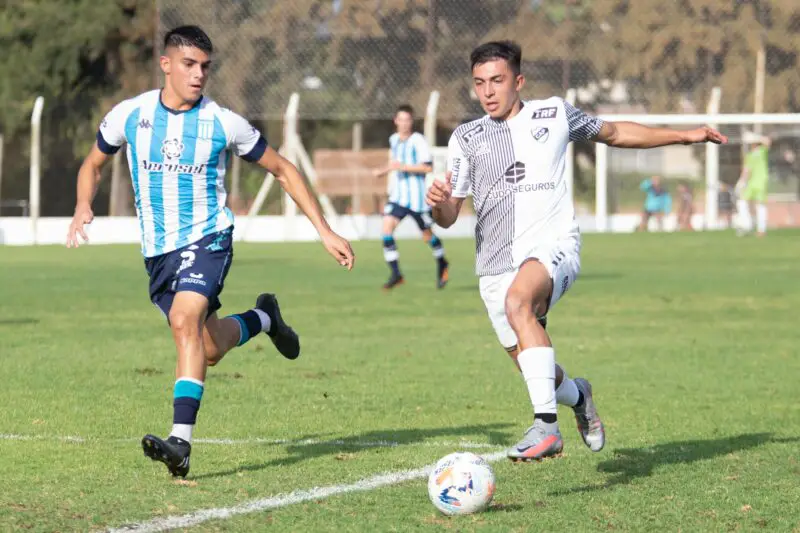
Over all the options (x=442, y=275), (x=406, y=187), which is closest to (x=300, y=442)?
(x=442, y=275)

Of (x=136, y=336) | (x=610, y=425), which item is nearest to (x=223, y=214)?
(x=610, y=425)

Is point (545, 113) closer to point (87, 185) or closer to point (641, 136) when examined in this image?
point (641, 136)

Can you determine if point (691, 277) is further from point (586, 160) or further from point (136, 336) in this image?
point (586, 160)

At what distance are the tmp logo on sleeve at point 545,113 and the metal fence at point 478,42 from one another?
26704mm

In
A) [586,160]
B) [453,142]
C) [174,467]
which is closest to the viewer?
[174,467]

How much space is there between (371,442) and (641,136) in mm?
1973

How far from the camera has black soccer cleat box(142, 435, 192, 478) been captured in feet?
20.4

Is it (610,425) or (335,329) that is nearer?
(610,425)

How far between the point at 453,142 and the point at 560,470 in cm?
162

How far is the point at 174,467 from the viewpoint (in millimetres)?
6344

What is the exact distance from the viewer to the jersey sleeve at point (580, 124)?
713 cm

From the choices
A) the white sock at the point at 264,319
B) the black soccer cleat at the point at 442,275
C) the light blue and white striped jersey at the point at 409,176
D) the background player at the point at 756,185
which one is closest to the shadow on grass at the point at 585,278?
the black soccer cleat at the point at 442,275

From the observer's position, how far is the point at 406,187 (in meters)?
19.0

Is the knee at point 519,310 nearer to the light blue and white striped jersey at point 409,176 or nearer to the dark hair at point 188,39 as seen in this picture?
the dark hair at point 188,39
